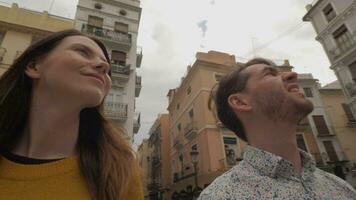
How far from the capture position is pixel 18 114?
1.47 metres

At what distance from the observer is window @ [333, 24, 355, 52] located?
→ 635 inches

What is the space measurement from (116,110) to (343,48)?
52.5 feet

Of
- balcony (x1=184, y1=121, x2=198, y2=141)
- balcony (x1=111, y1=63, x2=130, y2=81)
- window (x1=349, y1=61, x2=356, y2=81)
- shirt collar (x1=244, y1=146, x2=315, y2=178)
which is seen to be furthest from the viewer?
balcony (x1=184, y1=121, x2=198, y2=141)

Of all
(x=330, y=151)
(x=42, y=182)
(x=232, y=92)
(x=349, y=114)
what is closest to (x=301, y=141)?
(x=330, y=151)

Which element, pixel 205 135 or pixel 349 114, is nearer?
pixel 205 135

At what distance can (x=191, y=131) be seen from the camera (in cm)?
1927

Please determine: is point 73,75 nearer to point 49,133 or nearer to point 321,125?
point 49,133

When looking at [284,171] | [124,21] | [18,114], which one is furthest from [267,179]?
[124,21]

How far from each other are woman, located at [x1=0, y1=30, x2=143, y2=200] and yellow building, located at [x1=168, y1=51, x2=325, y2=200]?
1336 centimetres

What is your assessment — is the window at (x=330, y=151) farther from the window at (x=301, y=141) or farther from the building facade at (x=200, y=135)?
the building facade at (x=200, y=135)

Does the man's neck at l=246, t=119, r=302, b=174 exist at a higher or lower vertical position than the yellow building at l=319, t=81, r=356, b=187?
lower

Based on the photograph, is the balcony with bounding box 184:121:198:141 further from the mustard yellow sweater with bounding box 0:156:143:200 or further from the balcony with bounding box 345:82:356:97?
the mustard yellow sweater with bounding box 0:156:143:200

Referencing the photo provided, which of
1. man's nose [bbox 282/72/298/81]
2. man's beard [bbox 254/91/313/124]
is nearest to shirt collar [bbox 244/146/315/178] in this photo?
man's beard [bbox 254/91/313/124]

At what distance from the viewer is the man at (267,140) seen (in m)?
1.50
